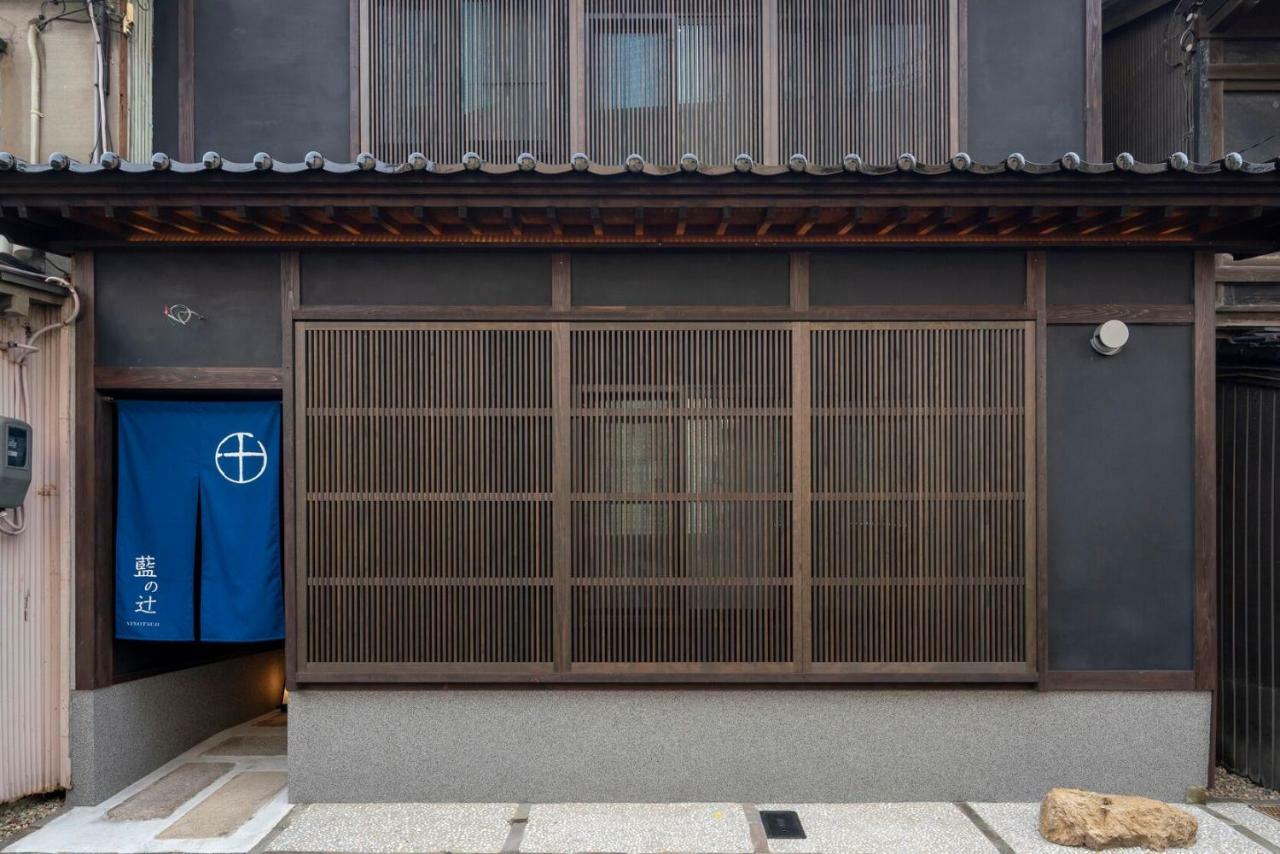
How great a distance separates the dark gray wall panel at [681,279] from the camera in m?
5.56

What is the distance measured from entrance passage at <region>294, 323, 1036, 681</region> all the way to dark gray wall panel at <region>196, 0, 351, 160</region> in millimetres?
2310

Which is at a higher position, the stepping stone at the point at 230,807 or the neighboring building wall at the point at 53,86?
the neighboring building wall at the point at 53,86

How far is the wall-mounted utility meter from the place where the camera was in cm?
503

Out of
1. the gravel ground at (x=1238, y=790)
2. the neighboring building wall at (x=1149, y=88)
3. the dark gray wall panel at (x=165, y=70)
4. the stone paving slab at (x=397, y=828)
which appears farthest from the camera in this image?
the neighboring building wall at (x=1149, y=88)

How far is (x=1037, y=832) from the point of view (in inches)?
199

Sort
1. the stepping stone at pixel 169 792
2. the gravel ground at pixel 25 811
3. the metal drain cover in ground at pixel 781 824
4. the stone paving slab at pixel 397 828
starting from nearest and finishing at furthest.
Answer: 1. the stone paving slab at pixel 397 828
2. the metal drain cover in ground at pixel 781 824
3. the gravel ground at pixel 25 811
4. the stepping stone at pixel 169 792

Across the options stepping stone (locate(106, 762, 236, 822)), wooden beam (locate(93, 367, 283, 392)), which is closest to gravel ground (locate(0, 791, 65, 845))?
stepping stone (locate(106, 762, 236, 822))

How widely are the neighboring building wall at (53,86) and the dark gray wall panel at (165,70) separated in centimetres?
33

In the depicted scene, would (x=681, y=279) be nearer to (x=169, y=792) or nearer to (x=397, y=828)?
(x=397, y=828)

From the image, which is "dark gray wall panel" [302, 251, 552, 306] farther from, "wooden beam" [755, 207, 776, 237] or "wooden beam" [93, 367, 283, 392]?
"wooden beam" [755, 207, 776, 237]

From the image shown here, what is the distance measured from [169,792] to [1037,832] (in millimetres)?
6873

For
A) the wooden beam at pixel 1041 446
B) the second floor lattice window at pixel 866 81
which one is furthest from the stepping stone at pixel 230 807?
the second floor lattice window at pixel 866 81

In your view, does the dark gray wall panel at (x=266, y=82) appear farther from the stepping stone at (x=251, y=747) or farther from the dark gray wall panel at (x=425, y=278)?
the stepping stone at (x=251, y=747)

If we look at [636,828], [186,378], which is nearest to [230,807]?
[636,828]
